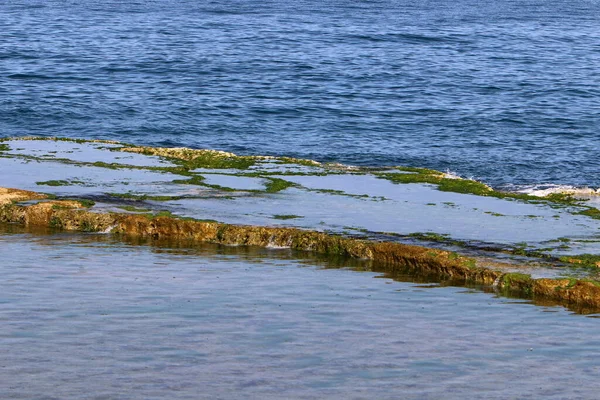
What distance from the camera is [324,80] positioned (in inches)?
1877

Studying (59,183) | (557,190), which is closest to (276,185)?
(59,183)

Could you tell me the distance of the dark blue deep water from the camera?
118ft

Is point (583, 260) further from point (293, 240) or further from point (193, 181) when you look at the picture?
point (193, 181)

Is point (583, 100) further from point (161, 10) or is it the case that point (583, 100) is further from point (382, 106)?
point (161, 10)

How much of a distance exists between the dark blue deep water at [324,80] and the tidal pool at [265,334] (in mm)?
15526

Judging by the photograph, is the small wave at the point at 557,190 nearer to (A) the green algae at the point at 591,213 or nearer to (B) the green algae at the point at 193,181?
(A) the green algae at the point at 591,213

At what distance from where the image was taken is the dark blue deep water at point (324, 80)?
118 feet

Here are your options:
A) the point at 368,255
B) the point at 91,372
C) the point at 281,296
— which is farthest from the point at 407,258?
the point at 91,372

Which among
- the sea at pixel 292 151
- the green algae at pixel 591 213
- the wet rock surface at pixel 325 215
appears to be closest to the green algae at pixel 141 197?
the wet rock surface at pixel 325 215

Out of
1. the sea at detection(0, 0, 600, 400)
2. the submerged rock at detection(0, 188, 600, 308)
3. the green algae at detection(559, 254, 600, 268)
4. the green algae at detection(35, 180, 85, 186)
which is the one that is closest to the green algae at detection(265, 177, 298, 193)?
the submerged rock at detection(0, 188, 600, 308)

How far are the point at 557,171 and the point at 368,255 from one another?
53.0 feet

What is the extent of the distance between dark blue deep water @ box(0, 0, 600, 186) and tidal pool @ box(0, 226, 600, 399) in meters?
15.5

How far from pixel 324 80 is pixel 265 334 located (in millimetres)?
35614

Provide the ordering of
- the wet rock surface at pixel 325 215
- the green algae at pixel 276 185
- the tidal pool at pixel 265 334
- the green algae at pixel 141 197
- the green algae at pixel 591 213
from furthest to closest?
→ the green algae at pixel 276 185 < the green algae at pixel 141 197 < the green algae at pixel 591 213 < the wet rock surface at pixel 325 215 < the tidal pool at pixel 265 334
